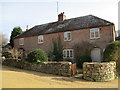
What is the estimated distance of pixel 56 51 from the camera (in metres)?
22.0

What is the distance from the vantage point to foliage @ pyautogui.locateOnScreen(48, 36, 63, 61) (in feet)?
69.2

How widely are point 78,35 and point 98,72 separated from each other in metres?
10.4

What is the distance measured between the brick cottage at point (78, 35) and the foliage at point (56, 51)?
765mm

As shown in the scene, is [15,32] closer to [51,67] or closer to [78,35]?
[78,35]

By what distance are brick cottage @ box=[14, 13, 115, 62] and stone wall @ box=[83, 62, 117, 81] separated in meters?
7.20

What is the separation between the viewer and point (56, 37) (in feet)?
76.8

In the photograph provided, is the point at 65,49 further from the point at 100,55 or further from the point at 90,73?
the point at 90,73

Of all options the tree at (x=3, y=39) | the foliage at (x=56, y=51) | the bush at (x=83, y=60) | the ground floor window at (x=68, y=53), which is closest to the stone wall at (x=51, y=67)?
the foliage at (x=56, y=51)

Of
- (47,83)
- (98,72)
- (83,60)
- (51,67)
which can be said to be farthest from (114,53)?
(47,83)

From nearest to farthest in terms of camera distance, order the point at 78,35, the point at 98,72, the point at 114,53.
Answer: the point at 98,72, the point at 114,53, the point at 78,35

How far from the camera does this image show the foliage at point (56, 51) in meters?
21.1

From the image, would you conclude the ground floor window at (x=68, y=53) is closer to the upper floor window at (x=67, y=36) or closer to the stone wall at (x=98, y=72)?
the upper floor window at (x=67, y=36)

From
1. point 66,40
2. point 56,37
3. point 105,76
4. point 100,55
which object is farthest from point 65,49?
point 105,76

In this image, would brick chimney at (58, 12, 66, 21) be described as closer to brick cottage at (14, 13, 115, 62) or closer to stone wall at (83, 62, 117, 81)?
brick cottage at (14, 13, 115, 62)
